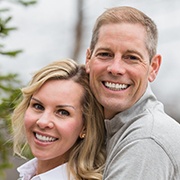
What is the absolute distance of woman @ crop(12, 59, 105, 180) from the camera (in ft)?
11.8

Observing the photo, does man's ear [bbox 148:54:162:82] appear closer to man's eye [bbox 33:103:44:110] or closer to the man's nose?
the man's nose

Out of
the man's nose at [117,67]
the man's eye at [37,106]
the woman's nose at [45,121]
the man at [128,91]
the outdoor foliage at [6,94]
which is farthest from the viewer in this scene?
the outdoor foliage at [6,94]

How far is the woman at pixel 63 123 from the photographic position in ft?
11.8

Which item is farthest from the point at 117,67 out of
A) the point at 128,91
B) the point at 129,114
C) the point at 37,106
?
the point at 37,106

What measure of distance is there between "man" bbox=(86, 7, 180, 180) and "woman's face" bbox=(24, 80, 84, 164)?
6.2 inches

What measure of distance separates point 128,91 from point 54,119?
0.44 m

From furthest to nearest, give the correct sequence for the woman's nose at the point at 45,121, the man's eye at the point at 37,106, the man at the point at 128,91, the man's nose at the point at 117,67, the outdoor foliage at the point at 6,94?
the outdoor foliage at the point at 6,94, the man's eye at the point at 37,106, the woman's nose at the point at 45,121, the man's nose at the point at 117,67, the man at the point at 128,91

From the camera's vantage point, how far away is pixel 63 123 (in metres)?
3.59

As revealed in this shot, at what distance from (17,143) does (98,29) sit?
3.12 ft

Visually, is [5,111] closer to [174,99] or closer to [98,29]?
[98,29]

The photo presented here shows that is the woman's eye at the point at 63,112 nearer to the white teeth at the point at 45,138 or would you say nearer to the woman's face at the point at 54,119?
the woman's face at the point at 54,119

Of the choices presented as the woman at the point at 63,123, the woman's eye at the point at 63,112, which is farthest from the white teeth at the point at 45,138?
the woman's eye at the point at 63,112

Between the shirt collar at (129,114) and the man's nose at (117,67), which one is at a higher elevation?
the man's nose at (117,67)

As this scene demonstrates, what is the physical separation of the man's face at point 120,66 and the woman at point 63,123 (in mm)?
207
